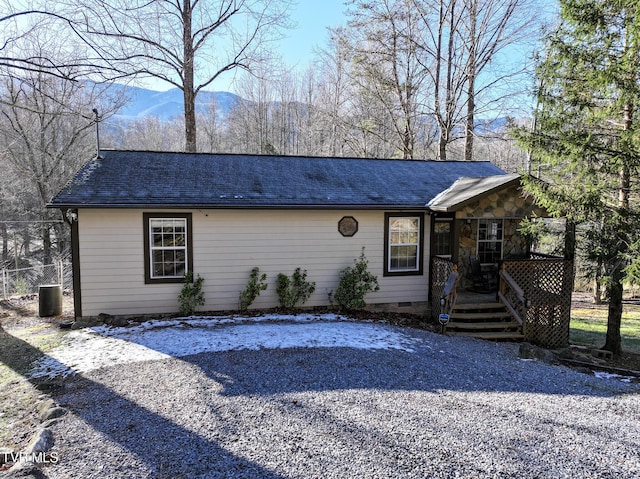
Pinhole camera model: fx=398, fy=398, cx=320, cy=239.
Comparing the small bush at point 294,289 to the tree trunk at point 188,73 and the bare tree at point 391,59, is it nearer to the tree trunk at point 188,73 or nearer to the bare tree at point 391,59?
the tree trunk at point 188,73

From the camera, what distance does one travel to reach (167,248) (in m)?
8.20

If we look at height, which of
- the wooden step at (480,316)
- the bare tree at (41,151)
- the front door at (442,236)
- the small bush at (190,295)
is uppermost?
the bare tree at (41,151)

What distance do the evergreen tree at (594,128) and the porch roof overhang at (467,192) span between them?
2.44 feet

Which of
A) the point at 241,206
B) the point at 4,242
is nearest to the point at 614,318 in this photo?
the point at 241,206

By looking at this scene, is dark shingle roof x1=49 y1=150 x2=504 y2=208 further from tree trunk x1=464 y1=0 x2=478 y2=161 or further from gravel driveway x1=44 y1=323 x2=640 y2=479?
tree trunk x1=464 y1=0 x2=478 y2=161

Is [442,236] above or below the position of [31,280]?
above

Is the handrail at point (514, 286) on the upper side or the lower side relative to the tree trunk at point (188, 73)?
lower

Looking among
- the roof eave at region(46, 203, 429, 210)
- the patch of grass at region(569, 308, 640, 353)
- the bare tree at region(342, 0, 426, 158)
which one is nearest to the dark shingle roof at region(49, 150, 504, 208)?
the roof eave at region(46, 203, 429, 210)

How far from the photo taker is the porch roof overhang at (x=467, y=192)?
816 centimetres

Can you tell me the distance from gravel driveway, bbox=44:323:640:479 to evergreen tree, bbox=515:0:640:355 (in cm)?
285

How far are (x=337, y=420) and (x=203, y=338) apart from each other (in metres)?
Answer: 3.59

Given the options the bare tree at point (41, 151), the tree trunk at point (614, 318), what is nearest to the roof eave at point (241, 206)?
the tree trunk at point (614, 318)

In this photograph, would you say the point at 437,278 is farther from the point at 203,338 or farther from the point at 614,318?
the point at 203,338

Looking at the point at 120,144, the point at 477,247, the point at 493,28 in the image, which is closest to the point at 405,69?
the point at 493,28
